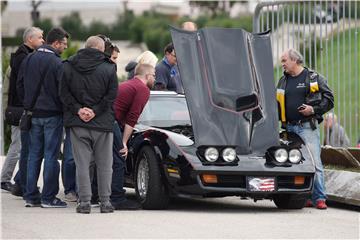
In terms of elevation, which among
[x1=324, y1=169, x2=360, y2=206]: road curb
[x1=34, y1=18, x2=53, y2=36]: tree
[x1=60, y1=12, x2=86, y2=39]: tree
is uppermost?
[x1=324, y1=169, x2=360, y2=206]: road curb

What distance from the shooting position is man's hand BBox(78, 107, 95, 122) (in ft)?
36.5

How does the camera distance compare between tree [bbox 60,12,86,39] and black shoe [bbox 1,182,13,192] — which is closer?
black shoe [bbox 1,182,13,192]

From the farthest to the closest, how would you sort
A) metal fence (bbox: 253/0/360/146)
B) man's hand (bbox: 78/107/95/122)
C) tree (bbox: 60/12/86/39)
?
tree (bbox: 60/12/86/39) → metal fence (bbox: 253/0/360/146) → man's hand (bbox: 78/107/95/122)

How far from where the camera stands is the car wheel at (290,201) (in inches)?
476

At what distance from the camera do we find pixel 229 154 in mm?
11602

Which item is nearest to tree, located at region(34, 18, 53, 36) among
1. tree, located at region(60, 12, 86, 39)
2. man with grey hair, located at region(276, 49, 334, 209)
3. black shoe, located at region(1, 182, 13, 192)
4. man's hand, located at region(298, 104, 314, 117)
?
tree, located at region(60, 12, 86, 39)

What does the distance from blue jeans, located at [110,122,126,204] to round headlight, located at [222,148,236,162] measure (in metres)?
1.15

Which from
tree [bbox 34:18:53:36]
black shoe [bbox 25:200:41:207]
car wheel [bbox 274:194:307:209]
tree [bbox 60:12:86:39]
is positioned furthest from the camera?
tree [bbox 60:12:86:39]

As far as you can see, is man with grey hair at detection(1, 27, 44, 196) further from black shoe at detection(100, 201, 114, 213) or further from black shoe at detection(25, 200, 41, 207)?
black shoe at detection(100, 201, 114, 213)

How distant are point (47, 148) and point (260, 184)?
235 cm

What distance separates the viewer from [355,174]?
13.0 metres

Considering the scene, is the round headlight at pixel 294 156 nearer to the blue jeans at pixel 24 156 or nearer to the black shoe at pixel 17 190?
the blue jeans at pixel 24 156

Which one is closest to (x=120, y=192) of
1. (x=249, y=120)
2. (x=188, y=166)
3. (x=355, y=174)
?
(x=188, y=166)

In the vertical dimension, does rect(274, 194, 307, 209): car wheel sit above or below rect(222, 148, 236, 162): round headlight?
below
